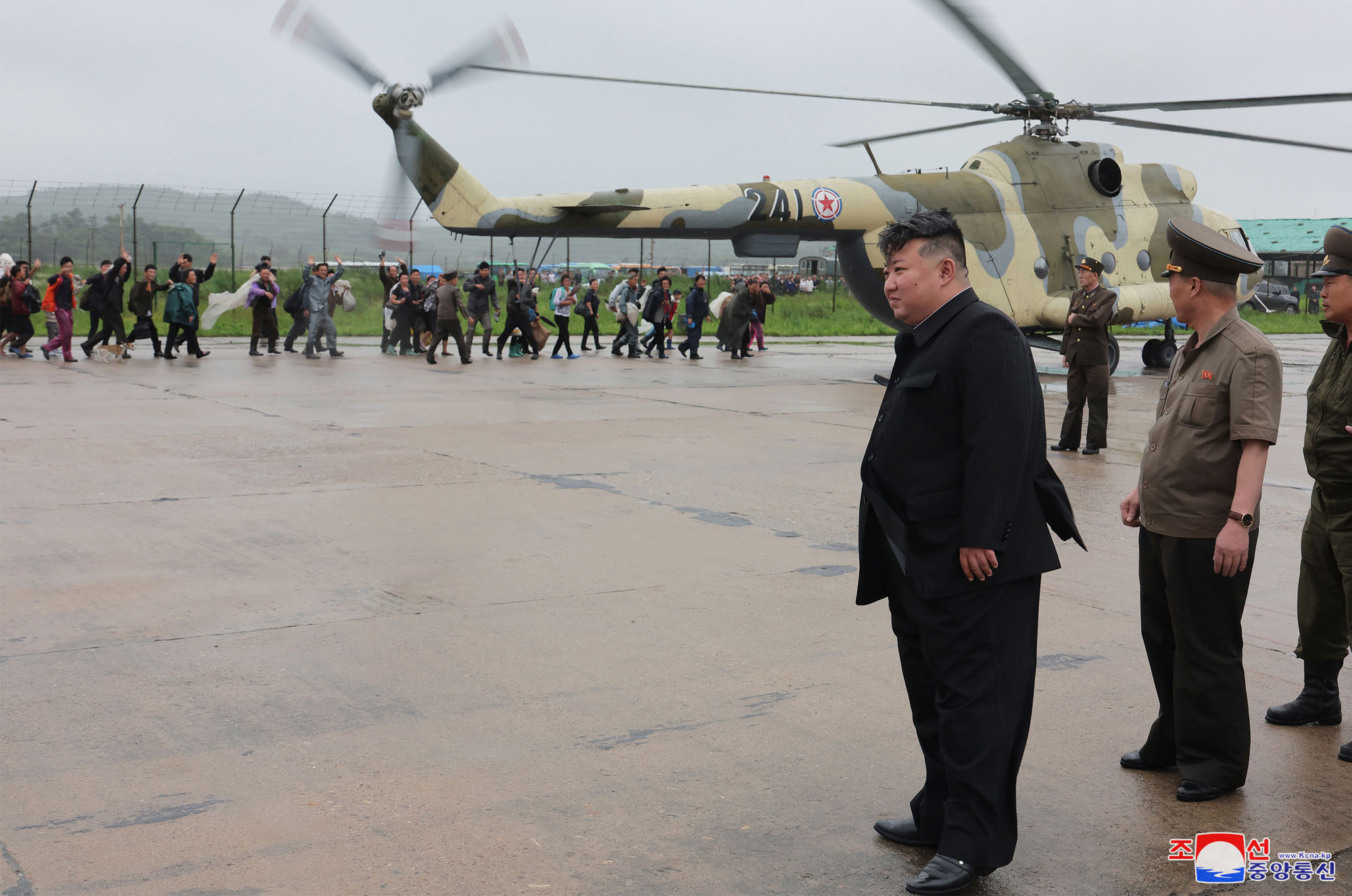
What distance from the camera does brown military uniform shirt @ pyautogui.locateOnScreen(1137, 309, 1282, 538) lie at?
12.6 ft

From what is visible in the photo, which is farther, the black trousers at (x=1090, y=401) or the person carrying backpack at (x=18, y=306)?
the person carrying backpack at (x=18, y=306)

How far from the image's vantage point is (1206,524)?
3.87 metres

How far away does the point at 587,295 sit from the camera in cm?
2608

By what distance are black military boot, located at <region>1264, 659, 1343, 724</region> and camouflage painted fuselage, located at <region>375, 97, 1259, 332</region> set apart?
13.7 meters

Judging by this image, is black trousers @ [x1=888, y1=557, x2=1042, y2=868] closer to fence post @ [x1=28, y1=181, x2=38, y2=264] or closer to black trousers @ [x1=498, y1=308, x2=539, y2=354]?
black trousers @ [x1=498, y1=308, x2=539, y2=354]

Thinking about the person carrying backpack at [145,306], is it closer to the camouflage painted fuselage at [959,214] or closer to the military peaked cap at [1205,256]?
the camouflage painted fuselage at [959,214]

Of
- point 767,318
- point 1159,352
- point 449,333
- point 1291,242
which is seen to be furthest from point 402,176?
point 1291,242

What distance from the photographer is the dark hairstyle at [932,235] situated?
3.29 m

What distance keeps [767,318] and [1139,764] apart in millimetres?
35891

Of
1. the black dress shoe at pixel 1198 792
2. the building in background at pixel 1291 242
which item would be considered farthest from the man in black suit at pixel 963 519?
the building in background at pixel 1291 242

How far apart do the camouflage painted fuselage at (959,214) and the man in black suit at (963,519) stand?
1472 centimetres

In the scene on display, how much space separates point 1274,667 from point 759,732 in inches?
91.1

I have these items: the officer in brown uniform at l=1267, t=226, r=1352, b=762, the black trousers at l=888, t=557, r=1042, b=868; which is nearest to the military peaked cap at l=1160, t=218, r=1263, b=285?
the officer in brown uniform at l=1267, t=226, r=1352, b=762

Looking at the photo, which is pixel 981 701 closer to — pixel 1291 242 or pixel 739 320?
pixel 739 320
